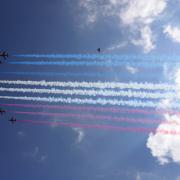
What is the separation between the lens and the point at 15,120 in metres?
88.1

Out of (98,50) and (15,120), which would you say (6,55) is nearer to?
(15,120)

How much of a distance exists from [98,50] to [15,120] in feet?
93.6

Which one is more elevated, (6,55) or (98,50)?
(6,55)

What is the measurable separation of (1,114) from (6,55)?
1233 cm

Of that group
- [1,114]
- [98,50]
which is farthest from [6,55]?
[98,50]

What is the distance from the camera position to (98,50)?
69.7m

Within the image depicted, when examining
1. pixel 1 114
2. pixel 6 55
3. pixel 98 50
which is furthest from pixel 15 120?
pixel 98 50

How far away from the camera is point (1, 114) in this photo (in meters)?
83.2

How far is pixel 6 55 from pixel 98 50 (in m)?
24.5

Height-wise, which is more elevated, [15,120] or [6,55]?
[6,55]

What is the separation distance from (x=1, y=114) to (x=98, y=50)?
26.3m

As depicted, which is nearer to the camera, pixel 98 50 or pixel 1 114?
pixel 98 50

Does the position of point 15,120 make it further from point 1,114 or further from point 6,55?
point 6,55

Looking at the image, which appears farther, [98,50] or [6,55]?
[6,55]
